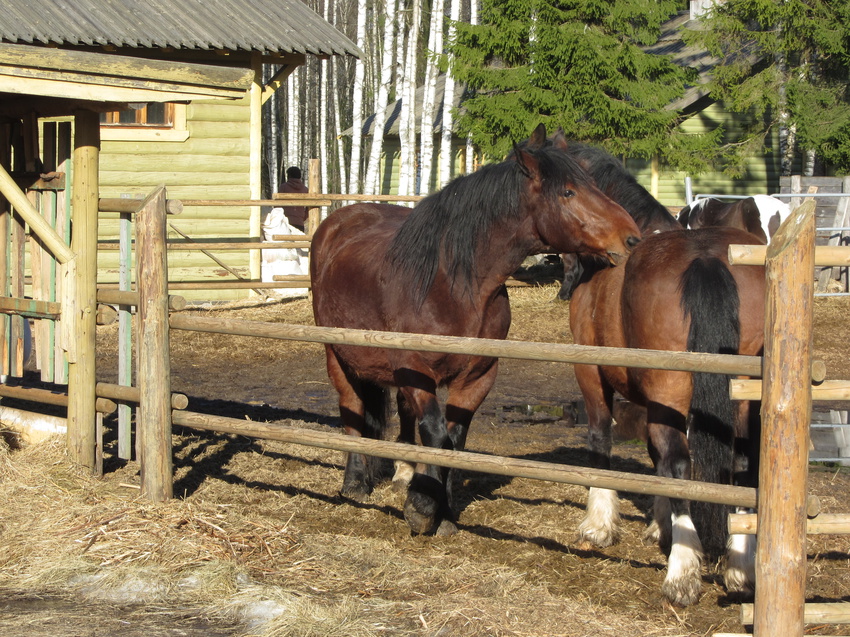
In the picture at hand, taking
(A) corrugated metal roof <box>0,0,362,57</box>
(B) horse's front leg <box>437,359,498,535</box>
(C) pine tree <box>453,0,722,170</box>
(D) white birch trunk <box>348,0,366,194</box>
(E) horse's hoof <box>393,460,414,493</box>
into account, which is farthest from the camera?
(D) white birch trunk <box>348,0,366,194</box>

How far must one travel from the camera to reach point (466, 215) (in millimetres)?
4656

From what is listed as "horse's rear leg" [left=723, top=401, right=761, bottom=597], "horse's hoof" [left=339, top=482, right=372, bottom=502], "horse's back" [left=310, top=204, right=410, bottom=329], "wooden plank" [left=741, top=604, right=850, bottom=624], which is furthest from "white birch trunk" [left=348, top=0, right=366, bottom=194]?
"wooden plank" [left=741, top=604, right=850, bottom=624]

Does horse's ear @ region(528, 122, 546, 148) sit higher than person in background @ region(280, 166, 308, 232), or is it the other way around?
person in background @ region(280, 166, 308, 232)

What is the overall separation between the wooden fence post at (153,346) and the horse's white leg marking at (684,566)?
8.32 ft

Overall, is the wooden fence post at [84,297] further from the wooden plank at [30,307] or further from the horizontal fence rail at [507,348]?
the horizontal fence rail at [507,348]

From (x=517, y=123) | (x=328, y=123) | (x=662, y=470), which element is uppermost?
(x=328, y=123)

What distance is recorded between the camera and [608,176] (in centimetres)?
513

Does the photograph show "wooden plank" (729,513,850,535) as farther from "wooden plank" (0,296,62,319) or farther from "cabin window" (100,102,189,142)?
"cabin window" (100,102,189,142)

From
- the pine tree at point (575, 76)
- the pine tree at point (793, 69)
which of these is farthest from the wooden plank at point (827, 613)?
the pine tree at point (793, 69)

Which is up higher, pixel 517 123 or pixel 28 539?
pixel 517 123

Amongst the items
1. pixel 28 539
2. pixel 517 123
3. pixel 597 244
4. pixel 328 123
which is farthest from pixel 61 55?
pixel 328 123

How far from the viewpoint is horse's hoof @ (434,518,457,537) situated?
15.5 feet

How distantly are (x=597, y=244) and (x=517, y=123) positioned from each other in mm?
10893

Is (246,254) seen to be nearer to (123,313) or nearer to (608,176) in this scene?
(123,313)
